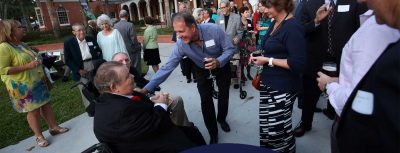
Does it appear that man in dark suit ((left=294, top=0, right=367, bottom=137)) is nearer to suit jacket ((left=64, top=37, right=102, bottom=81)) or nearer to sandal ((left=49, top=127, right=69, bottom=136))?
suit jacket ((left=64, top=37, right=102, bottom=81))

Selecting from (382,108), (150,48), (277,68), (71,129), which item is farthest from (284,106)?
(150,48)

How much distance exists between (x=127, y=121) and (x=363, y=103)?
1474mm

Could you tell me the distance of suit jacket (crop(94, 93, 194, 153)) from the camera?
198 cm

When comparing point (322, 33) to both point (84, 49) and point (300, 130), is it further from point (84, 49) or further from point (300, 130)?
point (84, 49)

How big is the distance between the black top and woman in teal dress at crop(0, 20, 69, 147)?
9.16 ft

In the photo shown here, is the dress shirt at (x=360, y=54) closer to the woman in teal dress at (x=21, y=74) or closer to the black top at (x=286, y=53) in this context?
the black top at (x=286, y=53)

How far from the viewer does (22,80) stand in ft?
11.3

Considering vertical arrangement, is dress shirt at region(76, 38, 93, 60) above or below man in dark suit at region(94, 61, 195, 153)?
above

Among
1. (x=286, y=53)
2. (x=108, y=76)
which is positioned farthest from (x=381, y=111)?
(x=108, y=76)

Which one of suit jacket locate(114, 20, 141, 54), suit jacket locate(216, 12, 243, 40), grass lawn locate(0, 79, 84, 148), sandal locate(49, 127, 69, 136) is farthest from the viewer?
suit jacket locate(114, 20, 141, 54)

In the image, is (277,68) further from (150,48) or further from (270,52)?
(150,48)

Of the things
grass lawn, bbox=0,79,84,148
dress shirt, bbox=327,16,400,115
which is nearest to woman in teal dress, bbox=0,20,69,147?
grass lawn, bbox=0,79,84,148

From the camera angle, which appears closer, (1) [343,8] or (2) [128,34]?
(1) [343,8]

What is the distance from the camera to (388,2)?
94 cm
